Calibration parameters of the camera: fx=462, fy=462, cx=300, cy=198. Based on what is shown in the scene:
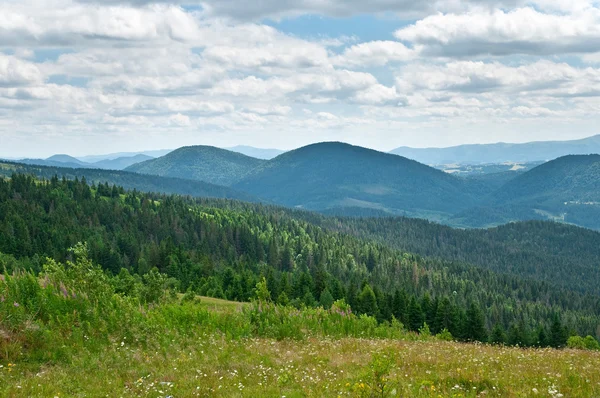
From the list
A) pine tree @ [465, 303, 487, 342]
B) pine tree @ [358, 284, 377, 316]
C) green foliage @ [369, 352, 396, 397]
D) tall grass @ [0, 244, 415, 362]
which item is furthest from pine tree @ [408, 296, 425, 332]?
green foliage @ [369, 352, 396, 397]

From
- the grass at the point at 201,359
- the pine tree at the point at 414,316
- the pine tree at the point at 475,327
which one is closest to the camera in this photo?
the grass at the point at 201,359

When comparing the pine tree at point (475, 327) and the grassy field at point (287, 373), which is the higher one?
the grassy field at point (287, 373)

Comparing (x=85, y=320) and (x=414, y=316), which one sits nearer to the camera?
(x=85, y=320)

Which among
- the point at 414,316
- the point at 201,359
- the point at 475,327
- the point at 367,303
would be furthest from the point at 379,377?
the point at 475,327

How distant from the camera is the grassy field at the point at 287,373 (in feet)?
50.1

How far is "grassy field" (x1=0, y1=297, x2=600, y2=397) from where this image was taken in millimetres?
15273

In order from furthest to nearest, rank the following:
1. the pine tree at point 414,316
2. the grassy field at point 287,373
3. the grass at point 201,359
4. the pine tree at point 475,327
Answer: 1. the pine tree at point 475,327
2. the pine tree at point 414,316
3. the grass at point 201,359
4. the grassy field at point 287,373

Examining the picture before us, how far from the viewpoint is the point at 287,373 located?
17.8 metres

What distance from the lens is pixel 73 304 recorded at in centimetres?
2483

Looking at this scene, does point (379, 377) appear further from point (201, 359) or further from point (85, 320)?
point (85, 320)

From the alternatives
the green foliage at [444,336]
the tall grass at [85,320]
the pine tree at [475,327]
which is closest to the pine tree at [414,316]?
the pine tree at [475,327]

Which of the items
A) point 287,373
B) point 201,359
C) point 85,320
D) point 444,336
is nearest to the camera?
point 287,373

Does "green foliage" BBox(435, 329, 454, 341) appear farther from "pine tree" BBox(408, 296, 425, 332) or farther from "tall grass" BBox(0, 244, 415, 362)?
"tall grass" BBox(0, 244, 415, 362)

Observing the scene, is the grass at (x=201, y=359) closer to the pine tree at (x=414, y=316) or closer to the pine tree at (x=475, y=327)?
the pine tree at (x=414, y=316)
